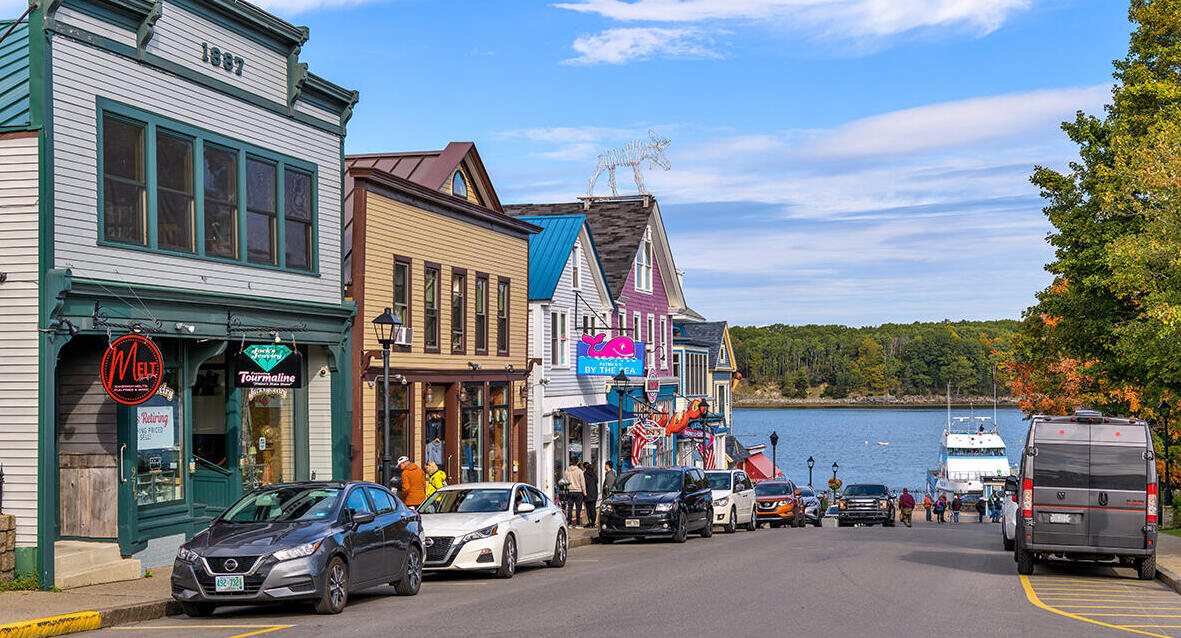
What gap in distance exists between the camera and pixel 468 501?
21.0m

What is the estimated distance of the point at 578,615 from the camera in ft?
48.0

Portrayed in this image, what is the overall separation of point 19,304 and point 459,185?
15.5 m

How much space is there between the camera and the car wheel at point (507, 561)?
1977 centimetres

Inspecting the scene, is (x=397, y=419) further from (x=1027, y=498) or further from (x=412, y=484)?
(x=1027, y=498)

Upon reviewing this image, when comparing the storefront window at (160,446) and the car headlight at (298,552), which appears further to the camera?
the storefront window at (160,446)

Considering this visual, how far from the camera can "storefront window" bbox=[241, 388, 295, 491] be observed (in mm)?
22688

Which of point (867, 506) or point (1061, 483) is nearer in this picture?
point (1061, 483)

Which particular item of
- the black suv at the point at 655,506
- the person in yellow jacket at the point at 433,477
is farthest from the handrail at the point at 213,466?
the black suv at the point at 655,506

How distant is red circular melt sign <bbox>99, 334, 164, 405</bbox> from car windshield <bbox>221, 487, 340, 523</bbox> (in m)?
2.41

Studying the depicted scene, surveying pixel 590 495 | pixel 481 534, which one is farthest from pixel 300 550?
pixel 590 495

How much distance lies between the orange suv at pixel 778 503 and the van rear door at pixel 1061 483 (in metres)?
24.4

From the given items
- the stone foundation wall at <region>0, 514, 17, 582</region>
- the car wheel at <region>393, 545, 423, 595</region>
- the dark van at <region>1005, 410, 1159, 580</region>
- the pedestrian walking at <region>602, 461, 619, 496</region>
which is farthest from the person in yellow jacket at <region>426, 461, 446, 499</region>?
the dark van at <region>1005, 410, 1159, 580</region>

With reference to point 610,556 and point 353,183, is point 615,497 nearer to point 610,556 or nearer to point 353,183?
point 610,556

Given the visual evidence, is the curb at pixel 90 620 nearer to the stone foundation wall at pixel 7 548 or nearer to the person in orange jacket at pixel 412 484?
the stone foundation wall at pixel 7 548
